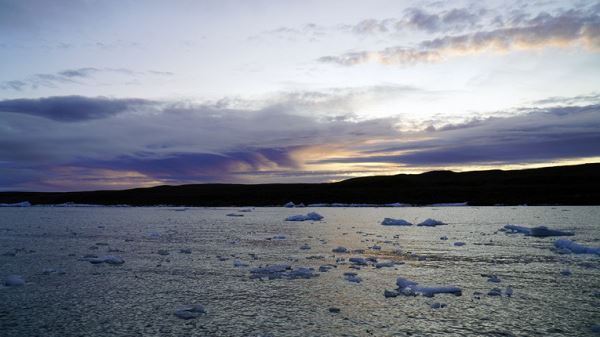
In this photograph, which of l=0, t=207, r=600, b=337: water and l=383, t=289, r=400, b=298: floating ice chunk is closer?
l=0, t=207, r=600, b=337: water

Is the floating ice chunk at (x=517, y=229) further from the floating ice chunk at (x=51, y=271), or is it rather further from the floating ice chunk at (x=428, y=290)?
the floating ice chunk at (x=51, y=271)

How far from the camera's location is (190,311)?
9.57 meters

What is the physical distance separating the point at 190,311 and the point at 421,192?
294 feet

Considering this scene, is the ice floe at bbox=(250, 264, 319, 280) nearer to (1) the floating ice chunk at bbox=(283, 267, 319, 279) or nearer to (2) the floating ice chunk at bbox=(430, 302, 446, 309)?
(1) the floating ice chunk at bbox=(283, 267, 319, 279)

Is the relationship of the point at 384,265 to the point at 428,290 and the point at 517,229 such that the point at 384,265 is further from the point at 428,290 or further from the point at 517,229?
the point at 517,229

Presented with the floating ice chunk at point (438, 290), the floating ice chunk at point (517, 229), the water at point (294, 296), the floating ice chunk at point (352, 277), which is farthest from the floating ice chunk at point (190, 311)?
the floating ice chunk at point (517, 229)

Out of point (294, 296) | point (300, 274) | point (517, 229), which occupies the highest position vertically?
point (517, 229)

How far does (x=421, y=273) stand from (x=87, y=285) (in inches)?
368

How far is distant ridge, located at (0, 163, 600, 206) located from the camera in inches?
3199

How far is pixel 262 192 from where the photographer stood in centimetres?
10706

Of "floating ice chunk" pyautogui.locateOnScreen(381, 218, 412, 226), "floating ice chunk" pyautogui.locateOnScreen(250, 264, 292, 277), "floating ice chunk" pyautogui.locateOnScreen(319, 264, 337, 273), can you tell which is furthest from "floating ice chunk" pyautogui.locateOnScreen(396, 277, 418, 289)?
"floating ice chunk" pyautogui.locateOnScreen(381, 218, 412, 226)

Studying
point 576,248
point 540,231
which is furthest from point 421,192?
point 576,248

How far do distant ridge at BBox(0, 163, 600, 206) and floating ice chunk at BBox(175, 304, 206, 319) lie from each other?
249 feet

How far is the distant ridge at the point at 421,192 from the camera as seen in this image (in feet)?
267
